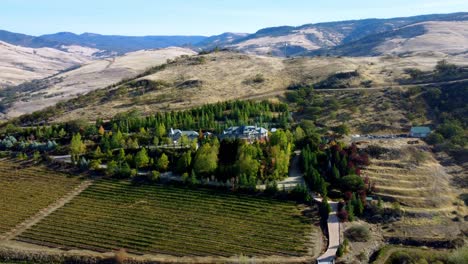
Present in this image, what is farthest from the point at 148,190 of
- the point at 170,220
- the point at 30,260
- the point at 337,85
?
the point at 337,85

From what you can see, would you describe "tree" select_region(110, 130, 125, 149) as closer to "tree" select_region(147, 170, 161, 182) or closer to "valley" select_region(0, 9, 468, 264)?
"valley" select_region(0, 9, 468, 264)

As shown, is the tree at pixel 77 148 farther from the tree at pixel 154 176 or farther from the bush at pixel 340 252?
the bush at pixel 340 252

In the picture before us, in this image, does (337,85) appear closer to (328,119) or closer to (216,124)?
(328,119)

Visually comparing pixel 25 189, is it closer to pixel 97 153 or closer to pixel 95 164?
pixel 95 164

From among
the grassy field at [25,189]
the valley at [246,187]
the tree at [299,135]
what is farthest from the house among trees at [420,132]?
the grassy field at [25,189]

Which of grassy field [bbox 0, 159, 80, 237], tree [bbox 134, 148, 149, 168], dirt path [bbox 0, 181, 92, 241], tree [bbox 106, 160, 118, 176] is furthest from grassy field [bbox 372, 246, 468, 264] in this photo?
grassy field [bbox 0, 159, 80, 237]

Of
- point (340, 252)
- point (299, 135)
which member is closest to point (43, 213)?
point (340, 252)
